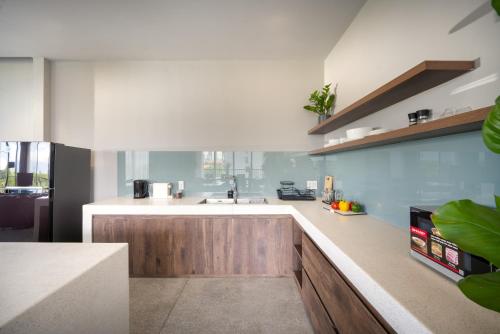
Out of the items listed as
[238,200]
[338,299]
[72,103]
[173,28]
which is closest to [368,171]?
[338,299]

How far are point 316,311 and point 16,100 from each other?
4393 mm

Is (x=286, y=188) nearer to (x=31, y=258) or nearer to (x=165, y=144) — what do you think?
(x=165, y=144)

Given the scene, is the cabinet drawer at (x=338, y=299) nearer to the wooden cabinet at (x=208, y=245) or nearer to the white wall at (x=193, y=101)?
the wooden cabinet at (x=208, y=245)

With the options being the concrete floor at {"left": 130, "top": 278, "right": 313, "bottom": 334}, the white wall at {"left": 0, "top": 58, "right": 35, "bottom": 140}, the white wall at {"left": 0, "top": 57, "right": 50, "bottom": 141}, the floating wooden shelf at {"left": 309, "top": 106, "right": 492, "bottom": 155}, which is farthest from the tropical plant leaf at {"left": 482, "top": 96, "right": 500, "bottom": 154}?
the white wall at {"left": 0, "top": 58, "right": 35, "bottom": 140}

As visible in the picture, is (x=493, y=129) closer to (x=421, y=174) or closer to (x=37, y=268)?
(x=421, y=174)

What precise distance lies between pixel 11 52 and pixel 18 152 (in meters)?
1.48

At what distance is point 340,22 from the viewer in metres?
2.11

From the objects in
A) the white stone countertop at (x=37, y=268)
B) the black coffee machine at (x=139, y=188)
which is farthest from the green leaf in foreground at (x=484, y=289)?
the black coffee machine at (x=139, y=188)

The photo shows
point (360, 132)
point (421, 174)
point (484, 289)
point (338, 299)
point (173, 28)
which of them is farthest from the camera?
point (173, 28)

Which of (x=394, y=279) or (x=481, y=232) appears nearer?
(x=481, y=232)

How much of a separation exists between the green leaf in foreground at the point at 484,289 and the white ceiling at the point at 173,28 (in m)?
2.24

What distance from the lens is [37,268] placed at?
0.80 m

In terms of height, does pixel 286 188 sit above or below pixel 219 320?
above

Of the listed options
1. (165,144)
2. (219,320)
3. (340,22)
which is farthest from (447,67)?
(165,144)
